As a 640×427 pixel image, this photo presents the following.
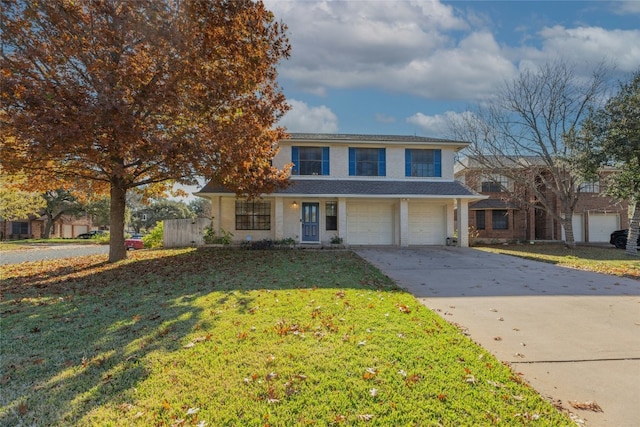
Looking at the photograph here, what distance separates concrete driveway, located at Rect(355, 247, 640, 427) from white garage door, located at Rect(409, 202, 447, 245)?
777cm

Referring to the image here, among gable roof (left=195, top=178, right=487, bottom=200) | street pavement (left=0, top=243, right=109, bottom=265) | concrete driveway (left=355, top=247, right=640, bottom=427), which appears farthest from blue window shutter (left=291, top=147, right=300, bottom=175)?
street pavement (left=0, top=243, right=109, bottom=265)

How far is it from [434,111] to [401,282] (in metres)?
17.2

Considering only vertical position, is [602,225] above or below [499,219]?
below

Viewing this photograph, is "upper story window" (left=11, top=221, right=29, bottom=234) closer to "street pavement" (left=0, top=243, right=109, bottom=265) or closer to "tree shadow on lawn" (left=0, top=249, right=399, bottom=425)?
"street pavement" (left=0, top=243, right=109, bottom=265)

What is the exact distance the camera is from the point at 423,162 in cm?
1877

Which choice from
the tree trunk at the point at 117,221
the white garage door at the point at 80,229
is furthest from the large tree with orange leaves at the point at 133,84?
the white garage door at the point at 80,229

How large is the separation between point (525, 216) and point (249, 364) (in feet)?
94.0

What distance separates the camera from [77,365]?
12.7 feet

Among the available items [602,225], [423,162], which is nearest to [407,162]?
[423,162]

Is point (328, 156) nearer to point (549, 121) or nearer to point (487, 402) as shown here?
point (549, 121)

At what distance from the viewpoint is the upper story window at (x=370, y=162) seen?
18484 mm

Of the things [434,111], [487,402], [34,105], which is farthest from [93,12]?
[434,111]

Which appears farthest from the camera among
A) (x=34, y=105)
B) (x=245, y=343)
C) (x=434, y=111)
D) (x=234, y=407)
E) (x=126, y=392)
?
(x=434, y=111)

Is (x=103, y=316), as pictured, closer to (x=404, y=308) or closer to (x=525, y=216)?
(x=404, y=308)
